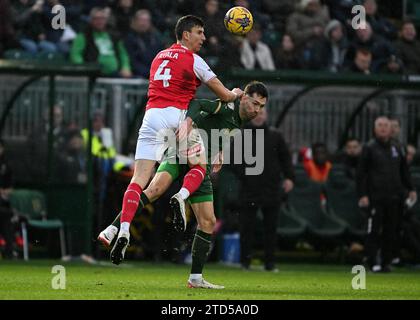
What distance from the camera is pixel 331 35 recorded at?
73.6 feet

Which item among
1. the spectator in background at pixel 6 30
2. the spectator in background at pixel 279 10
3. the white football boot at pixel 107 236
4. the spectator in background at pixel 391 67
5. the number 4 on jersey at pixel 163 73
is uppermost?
the spectator in background at pixel 279 10

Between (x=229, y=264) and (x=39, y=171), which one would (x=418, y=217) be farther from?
(x=39, y=171)

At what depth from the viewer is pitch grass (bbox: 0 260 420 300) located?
11125 mm

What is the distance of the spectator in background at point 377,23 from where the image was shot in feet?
78.0

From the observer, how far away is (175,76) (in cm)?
1234

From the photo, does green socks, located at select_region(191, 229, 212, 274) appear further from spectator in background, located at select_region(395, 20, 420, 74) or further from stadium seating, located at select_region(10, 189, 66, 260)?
spectator in background, located at select_region(395, 20, 420, 74)

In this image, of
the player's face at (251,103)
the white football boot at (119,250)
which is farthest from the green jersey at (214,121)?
the white football boot at (119,250)

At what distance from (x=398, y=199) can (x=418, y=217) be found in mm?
2221

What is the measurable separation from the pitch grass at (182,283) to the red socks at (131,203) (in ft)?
2.48

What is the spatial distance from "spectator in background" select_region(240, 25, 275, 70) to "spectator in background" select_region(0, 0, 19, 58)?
13.7 feet

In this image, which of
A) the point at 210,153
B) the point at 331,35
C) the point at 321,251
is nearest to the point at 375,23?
the point at 331,35

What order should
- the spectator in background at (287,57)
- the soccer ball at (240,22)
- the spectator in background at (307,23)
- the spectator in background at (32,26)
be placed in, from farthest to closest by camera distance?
the spectator in background at (307,23), the spectator in background at (287,57), the spectator in background at (32,26), the soccer ball at (240,22)

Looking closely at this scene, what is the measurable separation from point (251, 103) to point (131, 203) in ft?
5.48
